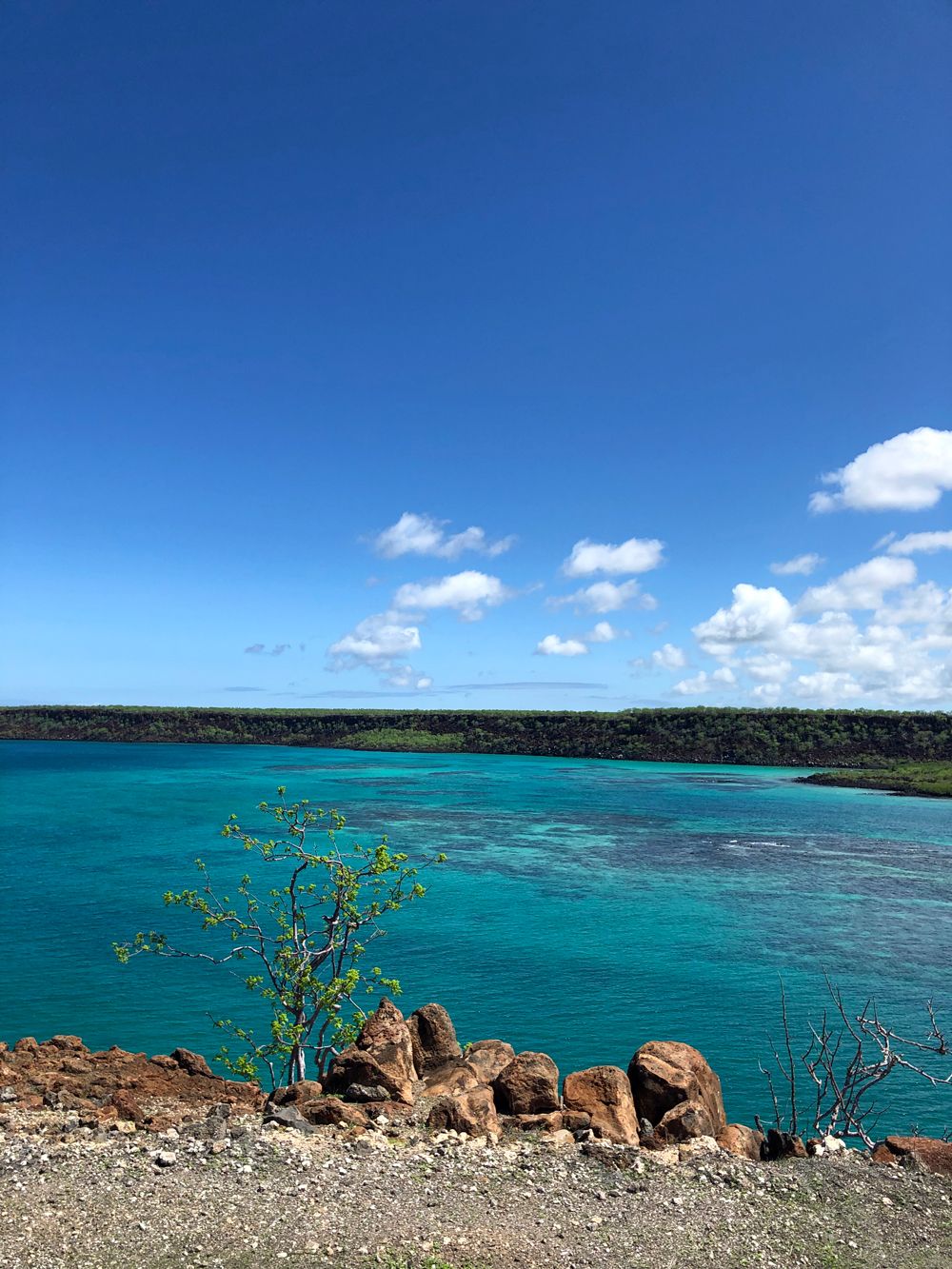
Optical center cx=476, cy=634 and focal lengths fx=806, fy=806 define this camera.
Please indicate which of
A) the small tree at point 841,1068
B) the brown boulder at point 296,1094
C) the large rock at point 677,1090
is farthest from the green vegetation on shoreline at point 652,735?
the brown boulder at point 296,1094

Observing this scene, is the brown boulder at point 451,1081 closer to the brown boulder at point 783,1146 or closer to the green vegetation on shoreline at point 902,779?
the brown boulder at point 783,1146

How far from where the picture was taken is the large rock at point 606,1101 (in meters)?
12.7

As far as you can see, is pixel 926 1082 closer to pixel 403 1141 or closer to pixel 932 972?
pixel 932 972

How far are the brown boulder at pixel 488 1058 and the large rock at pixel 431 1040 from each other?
0.39 meters

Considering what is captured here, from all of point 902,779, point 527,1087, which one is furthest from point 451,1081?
point 902,779

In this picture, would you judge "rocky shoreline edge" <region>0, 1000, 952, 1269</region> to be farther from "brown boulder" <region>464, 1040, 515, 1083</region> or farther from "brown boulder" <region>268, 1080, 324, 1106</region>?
"brown boulder" <region>464, 1040, 515, 1083</region>

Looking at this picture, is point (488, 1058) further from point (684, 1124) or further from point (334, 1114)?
point (684, 1124)

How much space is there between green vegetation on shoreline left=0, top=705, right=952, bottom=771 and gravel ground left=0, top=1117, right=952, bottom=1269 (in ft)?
330

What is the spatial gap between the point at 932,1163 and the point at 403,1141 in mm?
7730

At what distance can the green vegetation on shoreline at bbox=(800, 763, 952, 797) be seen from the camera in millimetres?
91688

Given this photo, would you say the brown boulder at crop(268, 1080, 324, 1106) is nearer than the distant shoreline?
Yes

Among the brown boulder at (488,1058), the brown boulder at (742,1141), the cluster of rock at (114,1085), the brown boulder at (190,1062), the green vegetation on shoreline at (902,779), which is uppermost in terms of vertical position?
the brown boulder at (742,1141)

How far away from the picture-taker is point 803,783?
103 metres

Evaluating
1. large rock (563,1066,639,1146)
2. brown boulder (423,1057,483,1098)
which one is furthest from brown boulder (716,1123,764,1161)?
brown boulder (423,1057,483,1098)
